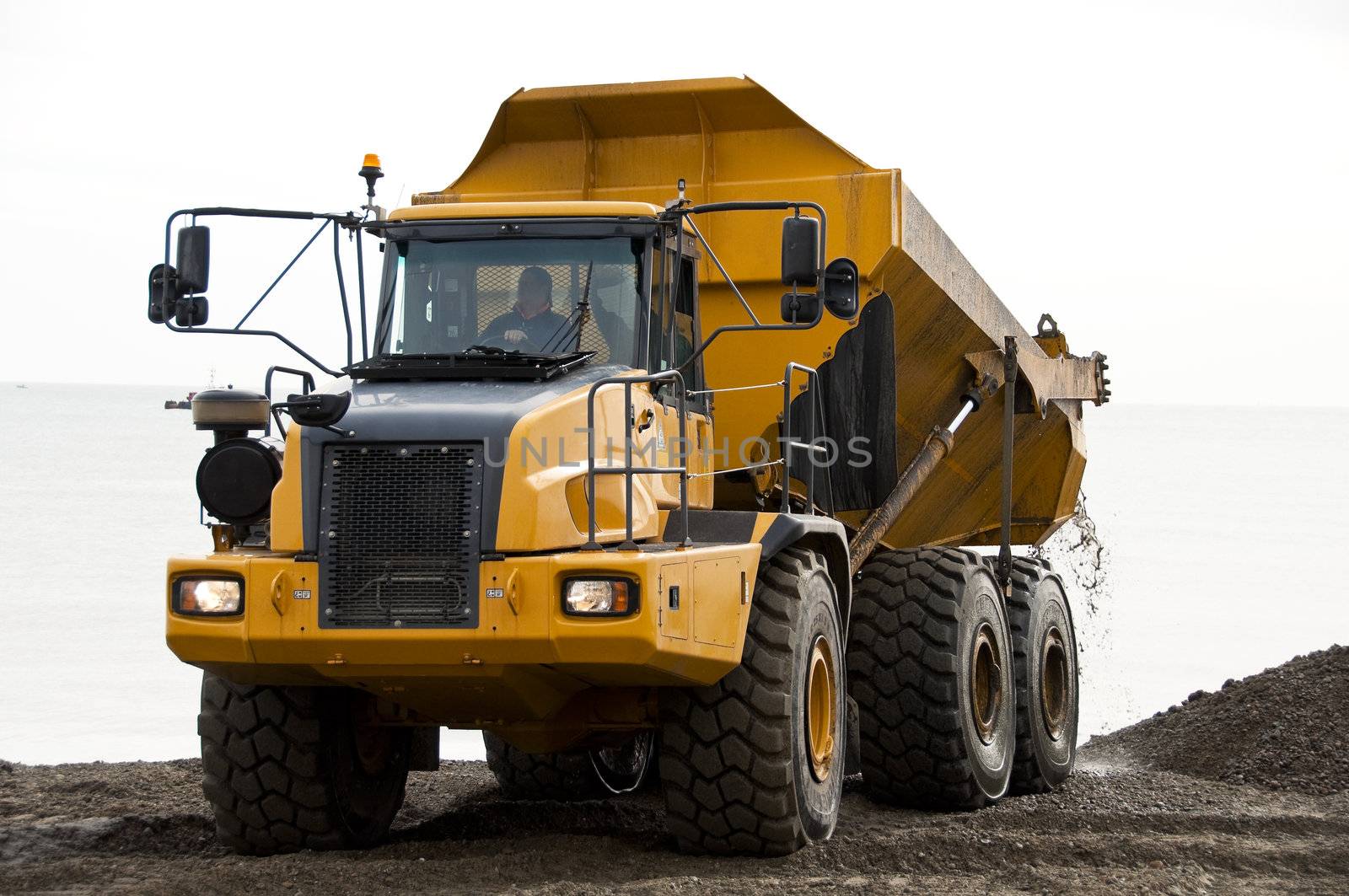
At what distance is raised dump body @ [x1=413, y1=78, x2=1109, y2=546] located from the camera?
915cm

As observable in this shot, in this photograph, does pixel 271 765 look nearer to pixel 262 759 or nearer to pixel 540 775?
pixel 262 759

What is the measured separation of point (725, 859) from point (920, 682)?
2.45 metres

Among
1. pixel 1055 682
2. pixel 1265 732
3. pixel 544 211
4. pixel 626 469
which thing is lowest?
pixel 1265 732

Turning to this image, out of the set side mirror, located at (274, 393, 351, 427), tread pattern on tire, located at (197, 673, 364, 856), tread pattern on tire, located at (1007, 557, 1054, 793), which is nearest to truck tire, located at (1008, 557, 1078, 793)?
tread pattern on tire, located at (1007, 557, 1054, 793)

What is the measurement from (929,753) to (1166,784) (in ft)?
6.57

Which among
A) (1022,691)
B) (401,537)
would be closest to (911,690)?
(1022,691)

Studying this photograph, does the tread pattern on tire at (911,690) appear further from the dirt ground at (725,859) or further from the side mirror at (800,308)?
the side mirror at (800,308)

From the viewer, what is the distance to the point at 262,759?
→ 7438mm

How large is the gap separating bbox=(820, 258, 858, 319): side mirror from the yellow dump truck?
0.06 ft

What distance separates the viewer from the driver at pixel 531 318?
24.6 ft

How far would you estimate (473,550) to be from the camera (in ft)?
21.2

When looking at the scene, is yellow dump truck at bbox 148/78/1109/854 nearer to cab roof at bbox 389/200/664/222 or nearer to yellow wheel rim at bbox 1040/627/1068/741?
cab roof at bbox 389/200/664/222

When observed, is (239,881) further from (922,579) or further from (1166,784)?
(1166,784)

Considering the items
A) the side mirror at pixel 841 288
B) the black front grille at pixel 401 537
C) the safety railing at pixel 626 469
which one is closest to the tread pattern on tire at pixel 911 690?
the safety railing at pixel 626 469
